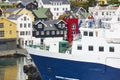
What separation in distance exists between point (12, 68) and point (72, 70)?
13.2m

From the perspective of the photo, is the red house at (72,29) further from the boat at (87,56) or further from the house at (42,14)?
the house at (42,14)

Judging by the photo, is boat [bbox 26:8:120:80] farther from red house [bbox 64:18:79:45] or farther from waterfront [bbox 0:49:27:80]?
waterfront [bbox 0:49:27:80]

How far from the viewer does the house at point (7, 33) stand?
45.2 m

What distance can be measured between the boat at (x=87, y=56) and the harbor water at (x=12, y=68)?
6.28m

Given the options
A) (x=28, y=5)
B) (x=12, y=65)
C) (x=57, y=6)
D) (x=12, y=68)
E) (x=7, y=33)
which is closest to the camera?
(x=12, y=68)

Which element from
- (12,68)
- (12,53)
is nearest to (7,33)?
(12,53)

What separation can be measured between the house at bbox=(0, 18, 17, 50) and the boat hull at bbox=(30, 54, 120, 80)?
1787 centimetres

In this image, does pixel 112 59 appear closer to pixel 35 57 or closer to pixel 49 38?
pixel 35 57

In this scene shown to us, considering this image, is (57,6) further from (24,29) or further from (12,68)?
(12,68)

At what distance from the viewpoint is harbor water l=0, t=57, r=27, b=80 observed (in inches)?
1326

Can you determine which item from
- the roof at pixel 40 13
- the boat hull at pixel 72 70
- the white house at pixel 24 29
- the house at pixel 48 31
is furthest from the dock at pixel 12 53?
the boat hull at pixel 72 70

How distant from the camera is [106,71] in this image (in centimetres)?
2538

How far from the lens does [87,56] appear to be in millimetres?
25484

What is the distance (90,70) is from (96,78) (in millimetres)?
568
